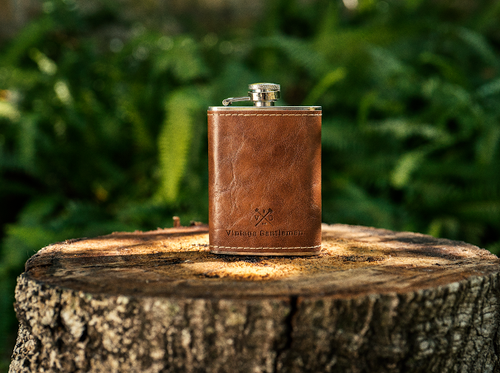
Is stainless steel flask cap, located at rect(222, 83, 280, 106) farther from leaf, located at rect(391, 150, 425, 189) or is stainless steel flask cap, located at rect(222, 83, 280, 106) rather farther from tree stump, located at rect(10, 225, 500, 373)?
leaf, located at rect(391, 150, 425, 189)

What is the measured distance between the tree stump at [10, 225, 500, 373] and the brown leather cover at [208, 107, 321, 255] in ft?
0.46

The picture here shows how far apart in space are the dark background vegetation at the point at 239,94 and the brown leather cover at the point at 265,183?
66.7 inches

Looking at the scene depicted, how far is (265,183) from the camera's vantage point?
1658 mm

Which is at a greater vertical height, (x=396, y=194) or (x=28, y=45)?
(x=28, y=45)

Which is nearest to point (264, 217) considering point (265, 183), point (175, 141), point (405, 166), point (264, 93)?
point (265, 183)

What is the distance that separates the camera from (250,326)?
48.2 inches

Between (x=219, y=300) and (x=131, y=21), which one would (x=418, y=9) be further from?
(x=219, y=300)

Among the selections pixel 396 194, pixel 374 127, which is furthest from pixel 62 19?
pixel 396 194

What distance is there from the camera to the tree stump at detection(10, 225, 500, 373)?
123cm

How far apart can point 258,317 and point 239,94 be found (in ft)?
8.93

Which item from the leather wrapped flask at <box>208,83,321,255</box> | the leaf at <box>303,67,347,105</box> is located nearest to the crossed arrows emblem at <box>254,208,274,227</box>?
the leather wrapped flask at <box>208,83,321,255</box>

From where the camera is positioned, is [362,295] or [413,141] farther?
[413,141]

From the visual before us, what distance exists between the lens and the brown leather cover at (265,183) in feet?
5.42

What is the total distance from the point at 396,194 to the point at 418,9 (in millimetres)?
1808
